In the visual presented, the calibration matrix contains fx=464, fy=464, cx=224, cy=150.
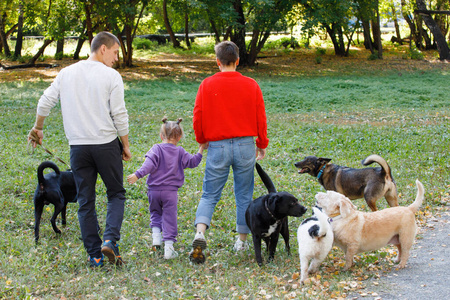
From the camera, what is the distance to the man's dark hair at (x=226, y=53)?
Answer: 192 inches

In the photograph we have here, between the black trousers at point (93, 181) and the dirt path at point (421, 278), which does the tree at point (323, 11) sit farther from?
the black trousers at point (93, 181)

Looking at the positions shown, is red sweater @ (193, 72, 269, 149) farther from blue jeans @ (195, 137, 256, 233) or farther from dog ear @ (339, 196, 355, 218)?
dog ear @ (339, 196, 355, 218)

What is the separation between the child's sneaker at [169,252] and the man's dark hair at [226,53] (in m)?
2.13

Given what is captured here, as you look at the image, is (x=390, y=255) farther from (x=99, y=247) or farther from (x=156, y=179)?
(x=99, y=247)

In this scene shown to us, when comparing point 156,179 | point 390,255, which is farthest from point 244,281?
point 390,255

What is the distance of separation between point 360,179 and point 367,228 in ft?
5.52

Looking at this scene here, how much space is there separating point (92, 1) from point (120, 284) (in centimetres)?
2278

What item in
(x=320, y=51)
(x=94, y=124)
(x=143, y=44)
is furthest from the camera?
(x=143, y=44)

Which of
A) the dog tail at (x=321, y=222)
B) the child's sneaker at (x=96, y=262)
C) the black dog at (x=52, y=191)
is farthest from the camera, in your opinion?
the black dog at (x=52, y=191)

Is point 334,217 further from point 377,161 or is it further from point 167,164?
point 167,164

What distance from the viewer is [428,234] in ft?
19.4

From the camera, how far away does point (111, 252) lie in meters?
4.72

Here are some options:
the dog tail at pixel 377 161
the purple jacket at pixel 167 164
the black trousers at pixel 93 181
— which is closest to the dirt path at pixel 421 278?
the dog tail at pixel 377 161

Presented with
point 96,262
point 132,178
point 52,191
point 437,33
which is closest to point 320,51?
point 437,33
